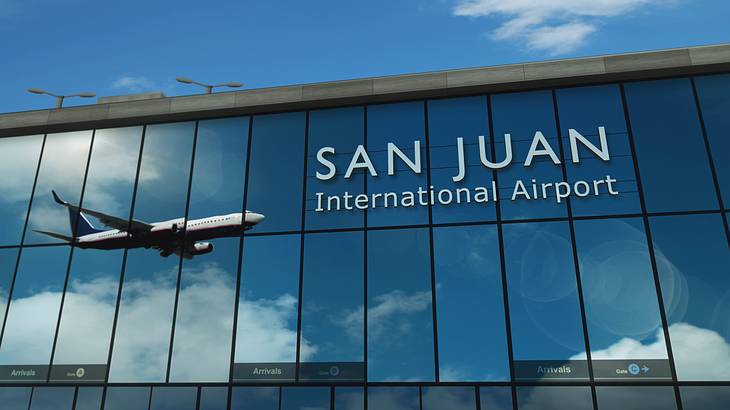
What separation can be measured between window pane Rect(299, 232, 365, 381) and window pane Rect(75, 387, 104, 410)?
676 cm

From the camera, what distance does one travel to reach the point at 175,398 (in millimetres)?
18672

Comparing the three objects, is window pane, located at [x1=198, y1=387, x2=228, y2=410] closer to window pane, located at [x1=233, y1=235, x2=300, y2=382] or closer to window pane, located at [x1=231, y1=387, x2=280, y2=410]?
window pane, located at [x1=231, y1=387, x2=280, y2=410]

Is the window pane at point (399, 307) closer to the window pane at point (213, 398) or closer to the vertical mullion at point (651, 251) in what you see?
the window pane at point (213, 398)

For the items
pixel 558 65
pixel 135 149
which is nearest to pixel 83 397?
pixel 135 149

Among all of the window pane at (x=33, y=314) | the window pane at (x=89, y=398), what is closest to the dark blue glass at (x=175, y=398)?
the window pane at (x=89, y=398)

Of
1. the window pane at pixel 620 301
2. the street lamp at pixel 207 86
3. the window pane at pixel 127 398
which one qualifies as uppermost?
the street lamp at pixel 207 86

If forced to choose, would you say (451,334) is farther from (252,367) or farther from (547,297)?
(252,367)

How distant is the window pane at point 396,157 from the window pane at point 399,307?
56cm

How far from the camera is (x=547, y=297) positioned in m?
17.8

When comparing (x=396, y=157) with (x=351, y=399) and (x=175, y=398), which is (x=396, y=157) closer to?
(x=351, y=399)

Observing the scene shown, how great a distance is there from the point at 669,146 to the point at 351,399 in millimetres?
12843

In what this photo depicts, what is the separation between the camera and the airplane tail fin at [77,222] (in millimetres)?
21344

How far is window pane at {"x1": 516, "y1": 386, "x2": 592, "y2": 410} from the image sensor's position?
54.8 feet

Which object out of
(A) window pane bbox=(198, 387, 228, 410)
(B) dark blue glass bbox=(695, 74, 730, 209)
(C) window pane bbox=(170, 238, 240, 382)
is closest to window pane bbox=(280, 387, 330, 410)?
(A) window pane bbox=(198, 387, 228, 410)
